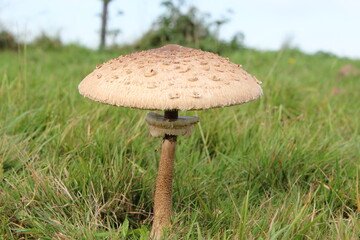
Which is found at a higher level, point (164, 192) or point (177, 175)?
point (164, 192)

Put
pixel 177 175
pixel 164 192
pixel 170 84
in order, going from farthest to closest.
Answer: pixel 177 175 → pixel 164 192 → pixel 170 84

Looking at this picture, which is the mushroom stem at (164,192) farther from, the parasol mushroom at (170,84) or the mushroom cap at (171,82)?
the mushroom cap at (171,82)

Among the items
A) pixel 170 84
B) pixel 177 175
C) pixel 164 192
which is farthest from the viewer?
pixel 177 175

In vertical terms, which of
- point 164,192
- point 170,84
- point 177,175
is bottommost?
point 177,175

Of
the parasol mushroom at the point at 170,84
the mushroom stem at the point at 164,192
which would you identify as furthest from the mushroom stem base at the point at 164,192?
the parasol mushroom at the point at 170,84

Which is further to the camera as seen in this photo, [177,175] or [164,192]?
[177,175]

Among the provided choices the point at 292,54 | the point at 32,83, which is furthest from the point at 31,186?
the point at 292,54

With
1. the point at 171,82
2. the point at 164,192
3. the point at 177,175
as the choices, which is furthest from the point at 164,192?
the point at 171,82

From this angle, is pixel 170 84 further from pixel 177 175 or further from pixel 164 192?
pixel 177 175
